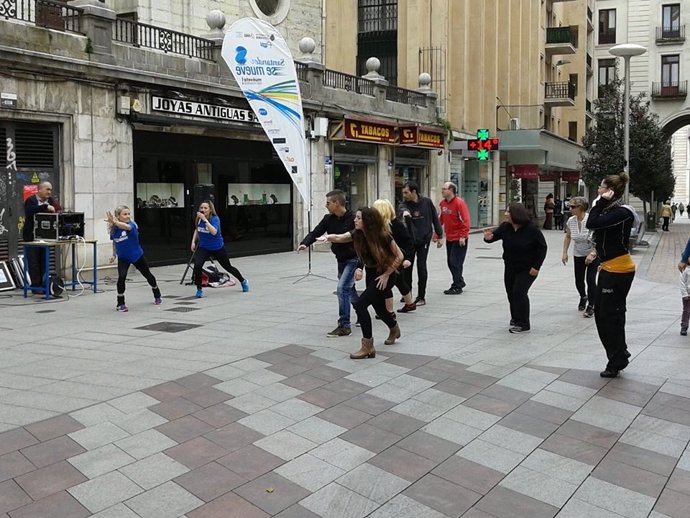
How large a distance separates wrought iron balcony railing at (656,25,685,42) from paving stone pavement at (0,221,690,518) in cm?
5462

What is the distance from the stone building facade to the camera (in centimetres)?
1313

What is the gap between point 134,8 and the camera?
1695 cm

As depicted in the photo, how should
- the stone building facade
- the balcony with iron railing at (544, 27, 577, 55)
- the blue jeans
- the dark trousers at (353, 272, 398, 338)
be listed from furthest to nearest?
1. the balcony with iron railing at (544, 27, 577, 55)
2. the stone building facade
3. the blue jeans
4. the dark trousers at (353, 272, 398, 338)

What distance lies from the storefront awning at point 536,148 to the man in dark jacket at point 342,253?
1011 inches

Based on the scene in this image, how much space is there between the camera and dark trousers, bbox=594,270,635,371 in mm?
6801

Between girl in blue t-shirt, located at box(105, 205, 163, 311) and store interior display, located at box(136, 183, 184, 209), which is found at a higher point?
store interior display, located at box(136, 183, 184, 209)

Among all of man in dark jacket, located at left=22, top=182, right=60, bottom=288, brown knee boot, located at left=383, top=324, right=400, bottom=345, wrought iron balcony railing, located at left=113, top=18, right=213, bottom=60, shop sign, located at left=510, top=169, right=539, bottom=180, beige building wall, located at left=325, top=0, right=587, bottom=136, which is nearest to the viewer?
brown knee boot, located at left=383, top=324, right=400, bottom=345

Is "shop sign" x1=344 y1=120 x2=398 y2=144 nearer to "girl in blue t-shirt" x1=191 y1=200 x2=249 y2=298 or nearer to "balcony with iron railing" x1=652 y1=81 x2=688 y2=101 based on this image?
"girl in blue t-shirt" x1=191 y1=200 x2=249 y2=298

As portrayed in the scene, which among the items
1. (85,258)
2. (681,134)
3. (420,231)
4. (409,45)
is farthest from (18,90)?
(681,134)

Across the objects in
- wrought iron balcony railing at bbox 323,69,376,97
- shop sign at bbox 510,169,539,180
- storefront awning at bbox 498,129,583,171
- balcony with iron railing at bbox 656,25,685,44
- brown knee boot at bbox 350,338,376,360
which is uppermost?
balcony with iron railing at bbox 656,25,685,44

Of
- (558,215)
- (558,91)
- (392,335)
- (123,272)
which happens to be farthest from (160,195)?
(558,91)

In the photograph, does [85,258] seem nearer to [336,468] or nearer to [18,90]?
[18,90]

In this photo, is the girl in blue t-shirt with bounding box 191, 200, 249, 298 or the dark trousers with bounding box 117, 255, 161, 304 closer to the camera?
the dark trousers with bounding box 117, 255, 161, 304

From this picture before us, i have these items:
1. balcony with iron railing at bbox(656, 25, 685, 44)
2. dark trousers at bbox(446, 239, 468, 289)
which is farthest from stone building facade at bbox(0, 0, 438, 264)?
balcony with iron railing at bbox(656, 25, 685, 44)
